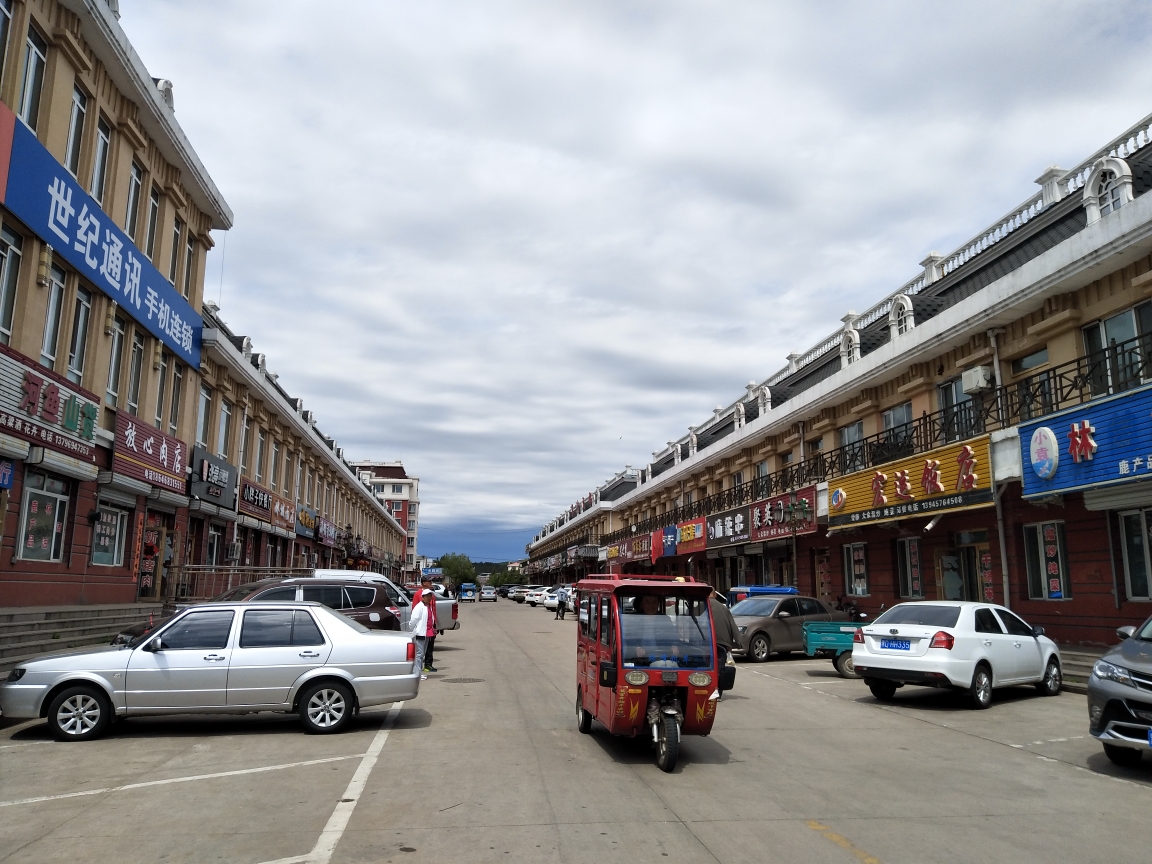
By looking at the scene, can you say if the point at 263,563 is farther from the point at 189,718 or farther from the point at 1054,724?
the point at 1054,724

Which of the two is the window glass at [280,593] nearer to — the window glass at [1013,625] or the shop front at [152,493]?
the shop front at [152,493]

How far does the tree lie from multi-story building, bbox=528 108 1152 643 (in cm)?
11072

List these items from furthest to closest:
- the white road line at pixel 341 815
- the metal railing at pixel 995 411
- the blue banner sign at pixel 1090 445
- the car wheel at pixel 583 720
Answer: the metal railing at pixel 995 411, the blue banner sign at pixel 1090 445, the car wheel at pixel 583 720, the white road line at pixel 341 815

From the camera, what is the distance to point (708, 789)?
7.47 metres

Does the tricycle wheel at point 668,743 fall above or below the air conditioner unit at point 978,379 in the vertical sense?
below

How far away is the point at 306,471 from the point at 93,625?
30.4 metres

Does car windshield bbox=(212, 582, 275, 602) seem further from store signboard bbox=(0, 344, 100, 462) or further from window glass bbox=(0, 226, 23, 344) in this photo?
window glass bbox=(0, 226, 23, 344)

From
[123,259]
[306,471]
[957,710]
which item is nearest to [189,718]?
[957,710]

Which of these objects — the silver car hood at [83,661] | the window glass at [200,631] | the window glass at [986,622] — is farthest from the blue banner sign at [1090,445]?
the silver car hood at [83,661]

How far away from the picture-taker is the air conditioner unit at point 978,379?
1964 cm

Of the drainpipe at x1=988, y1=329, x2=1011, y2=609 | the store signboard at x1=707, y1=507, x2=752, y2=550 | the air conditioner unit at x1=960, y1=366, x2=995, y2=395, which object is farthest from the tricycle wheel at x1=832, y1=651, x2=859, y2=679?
the store signboard at x1=707, y1=507, x2=752, y2=550

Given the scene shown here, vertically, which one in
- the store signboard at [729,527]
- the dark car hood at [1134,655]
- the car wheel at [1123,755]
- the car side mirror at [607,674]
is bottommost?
the car wheel at [1123,755]

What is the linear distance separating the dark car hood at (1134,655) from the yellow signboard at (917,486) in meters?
9.68

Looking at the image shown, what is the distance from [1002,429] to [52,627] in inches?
758
